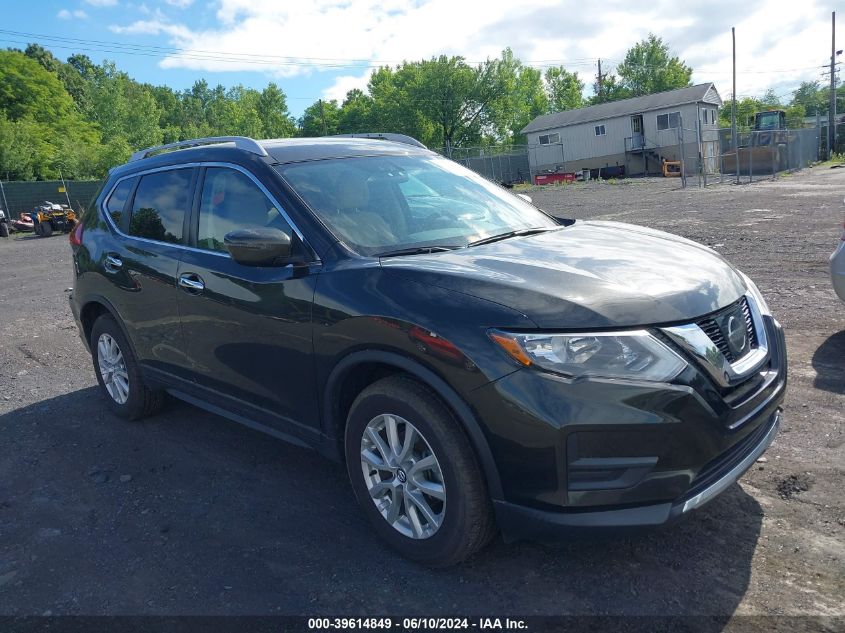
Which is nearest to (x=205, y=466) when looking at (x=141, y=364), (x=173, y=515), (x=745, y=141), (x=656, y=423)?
(x=173, y=515)

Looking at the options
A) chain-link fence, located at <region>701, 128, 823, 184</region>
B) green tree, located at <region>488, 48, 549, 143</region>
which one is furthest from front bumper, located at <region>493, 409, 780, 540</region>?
green tree, located at <region>488, 48, 549, 143</region>

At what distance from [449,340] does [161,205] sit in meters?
2.69

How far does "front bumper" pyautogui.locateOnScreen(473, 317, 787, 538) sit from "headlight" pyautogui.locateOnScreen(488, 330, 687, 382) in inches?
1.6

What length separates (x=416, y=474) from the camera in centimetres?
290

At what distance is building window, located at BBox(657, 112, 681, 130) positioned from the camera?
5203 centimetres

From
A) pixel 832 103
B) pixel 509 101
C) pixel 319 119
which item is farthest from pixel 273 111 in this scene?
pixel 832 103

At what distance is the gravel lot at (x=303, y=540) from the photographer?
2.74 meters

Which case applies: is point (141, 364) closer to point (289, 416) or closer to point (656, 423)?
point (289, 416)

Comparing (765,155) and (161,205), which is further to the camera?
(765,155)

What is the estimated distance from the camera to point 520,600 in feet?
8.93

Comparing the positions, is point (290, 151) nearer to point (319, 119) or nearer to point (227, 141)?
point (227, 141)

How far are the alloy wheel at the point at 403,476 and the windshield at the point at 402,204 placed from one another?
88 cm

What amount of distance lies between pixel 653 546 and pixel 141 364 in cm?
353

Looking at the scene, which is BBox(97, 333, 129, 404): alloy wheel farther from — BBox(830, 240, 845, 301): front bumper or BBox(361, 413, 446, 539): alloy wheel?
BBox(830, 240, 845, 301): front bumper
